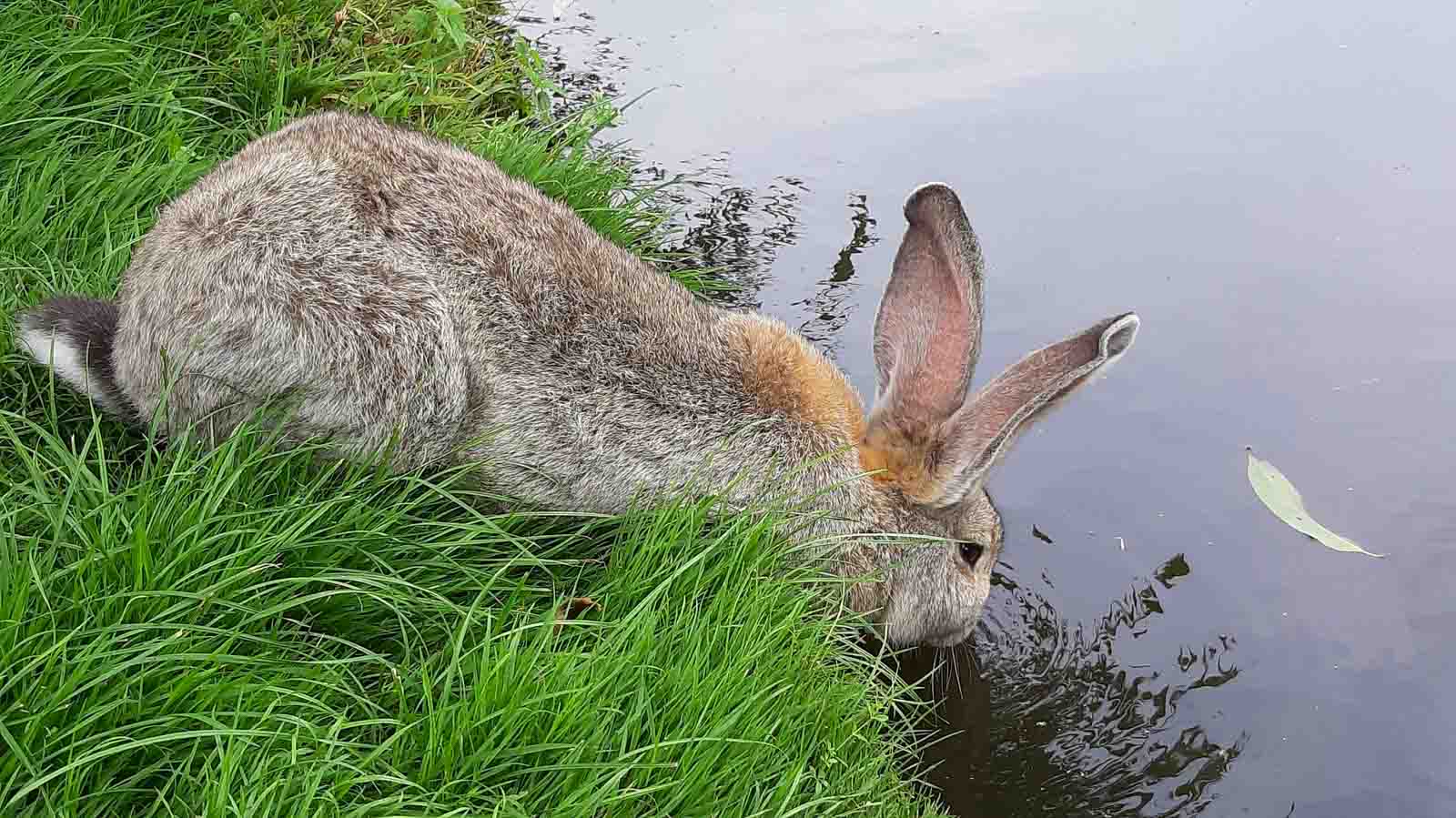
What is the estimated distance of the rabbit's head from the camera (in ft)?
13.1

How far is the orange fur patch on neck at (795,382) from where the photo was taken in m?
3.99

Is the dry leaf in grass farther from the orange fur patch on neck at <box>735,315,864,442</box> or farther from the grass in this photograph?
the orange fur patch on neck at <box>735,315,864,442</box>

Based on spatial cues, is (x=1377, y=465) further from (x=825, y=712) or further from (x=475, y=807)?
(x=475, y=807)

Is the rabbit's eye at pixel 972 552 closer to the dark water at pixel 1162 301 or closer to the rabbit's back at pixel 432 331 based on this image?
the dark water at pixel 1162 301

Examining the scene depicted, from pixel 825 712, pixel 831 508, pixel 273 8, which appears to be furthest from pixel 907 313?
pixel 273 8

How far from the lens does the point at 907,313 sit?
4168 millimetres

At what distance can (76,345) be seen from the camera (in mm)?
3674

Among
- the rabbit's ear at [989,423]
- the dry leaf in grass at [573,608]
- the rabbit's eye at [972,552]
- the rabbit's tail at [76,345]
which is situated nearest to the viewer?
the dry leaf in grass at [573,608]

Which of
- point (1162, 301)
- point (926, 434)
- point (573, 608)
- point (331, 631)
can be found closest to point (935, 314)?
point (926, 434)

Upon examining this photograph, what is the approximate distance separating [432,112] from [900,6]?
3.14 metres

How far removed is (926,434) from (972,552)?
20.7 inches

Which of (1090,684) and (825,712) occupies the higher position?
(825,712)

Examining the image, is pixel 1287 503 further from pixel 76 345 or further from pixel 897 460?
→ pixel 76 345

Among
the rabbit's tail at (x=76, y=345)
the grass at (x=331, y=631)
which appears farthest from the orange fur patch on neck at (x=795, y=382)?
the rabbit's tail at (x=76, y=345)
